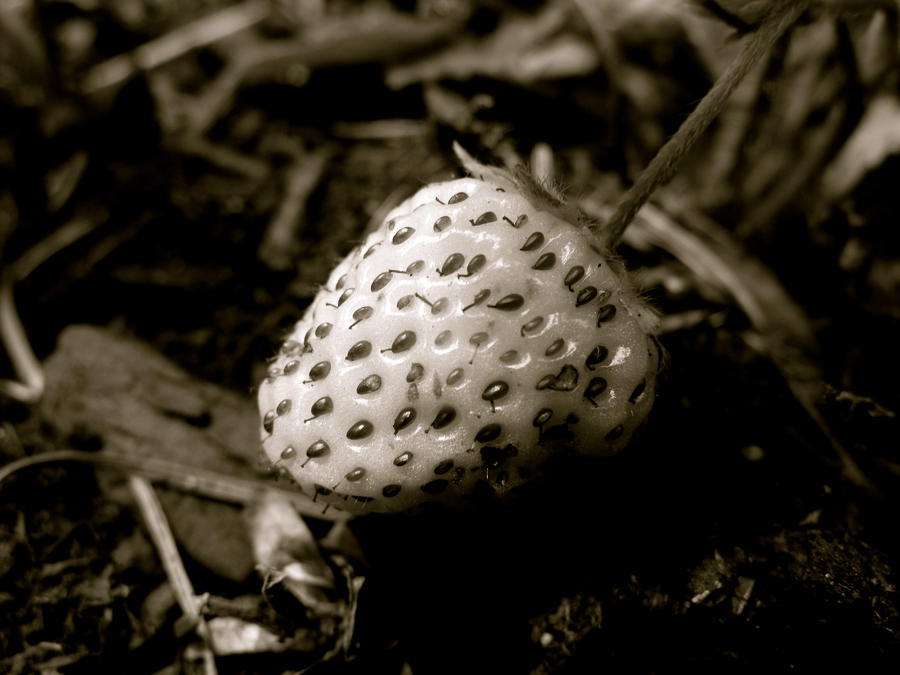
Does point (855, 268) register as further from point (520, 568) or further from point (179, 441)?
point (179, 441)

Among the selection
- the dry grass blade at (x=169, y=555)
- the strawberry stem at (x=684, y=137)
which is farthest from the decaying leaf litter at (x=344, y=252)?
the strawberry stem at (x=684, y=137)

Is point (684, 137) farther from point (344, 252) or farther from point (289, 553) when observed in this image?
point (289, 553)

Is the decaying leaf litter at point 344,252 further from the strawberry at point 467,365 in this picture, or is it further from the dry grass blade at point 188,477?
the strawberry at point 467,365

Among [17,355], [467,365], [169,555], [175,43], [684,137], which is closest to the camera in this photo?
[467,365]

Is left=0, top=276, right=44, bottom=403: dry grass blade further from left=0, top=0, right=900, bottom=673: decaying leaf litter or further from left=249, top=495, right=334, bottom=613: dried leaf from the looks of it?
left=249, top=495, right=334, bottom=613: dried leaf

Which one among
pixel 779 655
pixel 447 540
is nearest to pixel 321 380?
pixel 447 540

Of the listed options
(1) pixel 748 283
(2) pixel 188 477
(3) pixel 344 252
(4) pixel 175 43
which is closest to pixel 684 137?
(1) pixel 748 283

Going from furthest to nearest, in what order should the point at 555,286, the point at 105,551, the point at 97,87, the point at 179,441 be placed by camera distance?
the point at 97,87 → the point at 179,441 → the point at 105,551 → the point at 555,286
